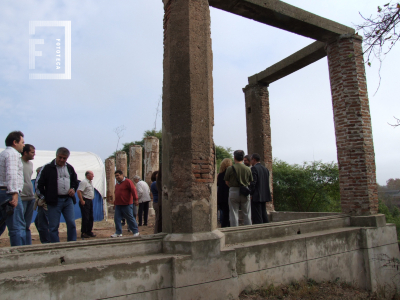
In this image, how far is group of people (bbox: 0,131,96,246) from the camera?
13.3ft

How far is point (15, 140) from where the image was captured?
437 cm

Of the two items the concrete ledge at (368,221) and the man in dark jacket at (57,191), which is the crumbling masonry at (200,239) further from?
the man in dark jacket at (57,191)

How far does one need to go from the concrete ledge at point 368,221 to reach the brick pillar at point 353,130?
0.46ft

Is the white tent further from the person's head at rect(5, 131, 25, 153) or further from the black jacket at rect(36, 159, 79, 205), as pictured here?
the person's head at rect(5, 131, 25, 153)

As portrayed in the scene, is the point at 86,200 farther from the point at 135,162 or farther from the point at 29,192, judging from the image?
the point at 135,162

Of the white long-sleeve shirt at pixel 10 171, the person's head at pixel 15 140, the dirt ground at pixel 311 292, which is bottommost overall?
the dirt ground at pixel 311 292

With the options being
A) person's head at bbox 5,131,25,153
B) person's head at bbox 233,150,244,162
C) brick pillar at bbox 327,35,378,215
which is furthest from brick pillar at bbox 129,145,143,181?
person's head at bbox 5,131,25,153

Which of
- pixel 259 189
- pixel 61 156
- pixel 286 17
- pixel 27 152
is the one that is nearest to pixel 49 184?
pixel 61 156

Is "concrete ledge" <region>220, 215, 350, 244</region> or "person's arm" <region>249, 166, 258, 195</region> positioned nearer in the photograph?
"concrete ledge" <region>220, 215, 350, 244</region>

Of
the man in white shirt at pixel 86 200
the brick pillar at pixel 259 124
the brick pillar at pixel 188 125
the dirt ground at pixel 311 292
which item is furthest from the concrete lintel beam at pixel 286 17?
the man in white shirt at pixel 86 200

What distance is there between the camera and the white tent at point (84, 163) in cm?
1412

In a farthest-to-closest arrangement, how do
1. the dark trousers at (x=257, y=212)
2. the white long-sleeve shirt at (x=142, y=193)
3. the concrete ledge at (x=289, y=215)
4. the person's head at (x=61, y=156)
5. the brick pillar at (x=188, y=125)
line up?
the white long-sleeve shirt at (x=142, y=193) → the concrete ledge at (x=289, y=215) → the dark trousers at (x=257, y=212) → the person's head at (x=61, y=156) → the brick pillar at (x=188, y=125)

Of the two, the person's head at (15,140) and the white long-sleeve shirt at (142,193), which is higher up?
the person's head at (15,140)

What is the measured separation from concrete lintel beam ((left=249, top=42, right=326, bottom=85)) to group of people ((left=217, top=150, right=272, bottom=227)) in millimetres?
3191
